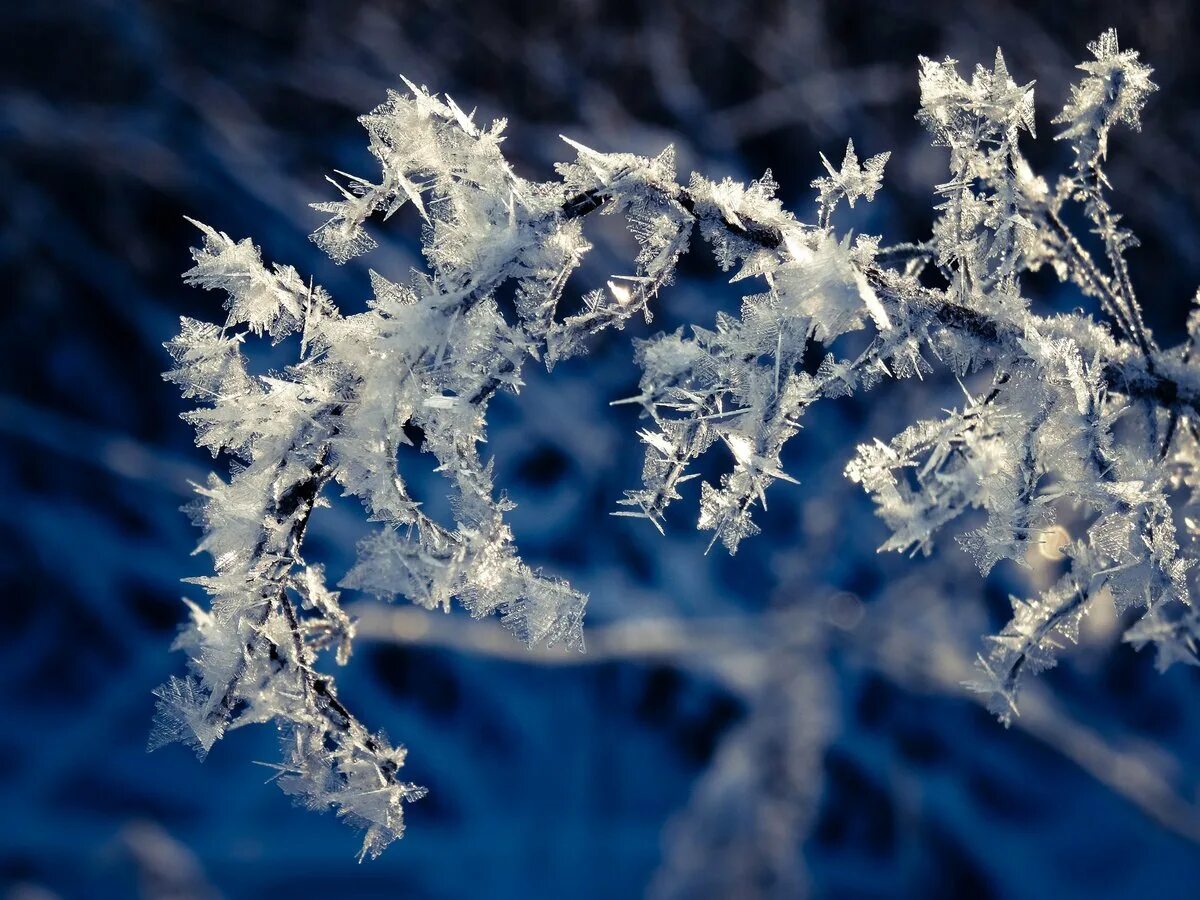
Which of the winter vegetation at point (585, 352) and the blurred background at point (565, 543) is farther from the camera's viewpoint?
the blurred background at point (565, 543)

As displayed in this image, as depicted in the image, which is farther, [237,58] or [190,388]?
[237,58]

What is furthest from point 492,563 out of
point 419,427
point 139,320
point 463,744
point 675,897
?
point 139,320

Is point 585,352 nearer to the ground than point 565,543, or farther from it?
nearer to the ground

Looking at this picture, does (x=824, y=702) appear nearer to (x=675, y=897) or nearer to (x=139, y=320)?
(x=675, y=897)

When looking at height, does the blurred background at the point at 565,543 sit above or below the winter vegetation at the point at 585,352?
above
